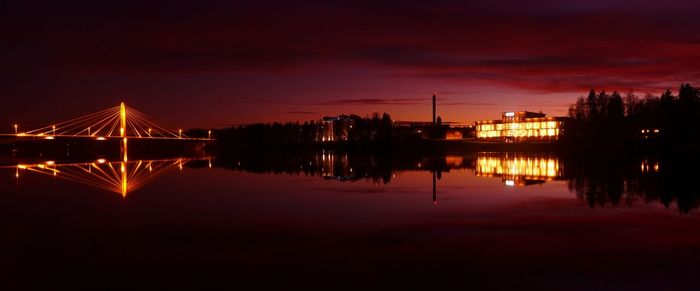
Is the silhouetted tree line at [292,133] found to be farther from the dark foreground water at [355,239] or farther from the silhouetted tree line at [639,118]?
the dark foreground water at [355,239]

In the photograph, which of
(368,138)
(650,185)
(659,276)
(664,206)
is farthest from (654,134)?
(659,276)

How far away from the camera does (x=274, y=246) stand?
40.8ft

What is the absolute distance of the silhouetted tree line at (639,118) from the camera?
7944 cm

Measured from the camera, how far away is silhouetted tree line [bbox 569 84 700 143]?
261 ft

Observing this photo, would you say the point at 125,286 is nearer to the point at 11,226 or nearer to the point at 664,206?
the point at 11,226

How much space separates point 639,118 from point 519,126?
50577 mm

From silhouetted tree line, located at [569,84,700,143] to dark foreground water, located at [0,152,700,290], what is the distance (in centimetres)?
6320

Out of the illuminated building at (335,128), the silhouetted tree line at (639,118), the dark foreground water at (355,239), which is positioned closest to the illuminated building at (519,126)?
the silhouetted tree line at (639,118)

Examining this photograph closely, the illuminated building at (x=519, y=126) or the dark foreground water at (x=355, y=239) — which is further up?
the illuminated building at (x=519, y=126)

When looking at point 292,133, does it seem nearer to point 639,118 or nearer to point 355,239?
point 639,118

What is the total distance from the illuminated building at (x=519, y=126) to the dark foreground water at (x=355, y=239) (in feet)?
372

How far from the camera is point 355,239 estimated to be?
13.2 meters

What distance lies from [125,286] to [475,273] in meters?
5.34

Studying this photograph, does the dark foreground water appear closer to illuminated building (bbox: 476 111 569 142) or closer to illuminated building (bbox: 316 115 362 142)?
illuminated building (bbox: 476 111 569 142)
